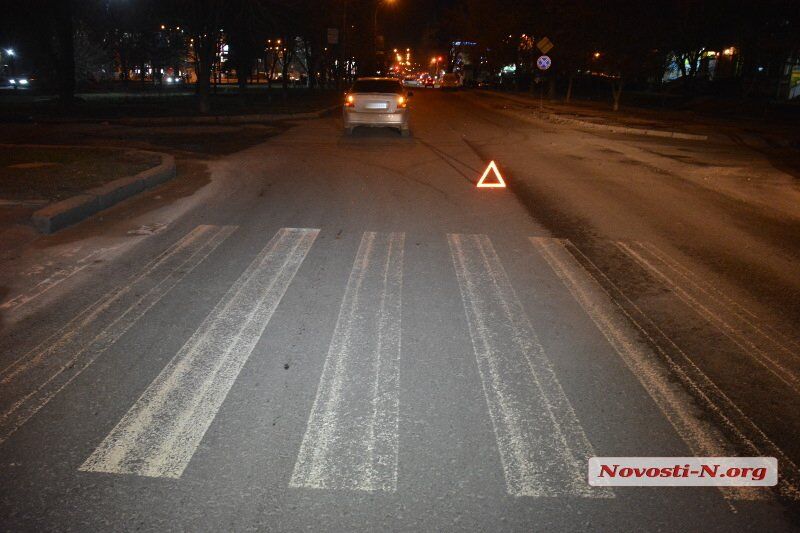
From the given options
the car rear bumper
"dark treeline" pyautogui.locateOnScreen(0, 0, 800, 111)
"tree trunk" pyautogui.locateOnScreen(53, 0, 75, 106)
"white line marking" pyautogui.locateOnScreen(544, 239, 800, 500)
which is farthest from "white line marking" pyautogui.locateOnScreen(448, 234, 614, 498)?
"tree trunk" pyautogui.locateOnScreen(53, 0, 75, 106)

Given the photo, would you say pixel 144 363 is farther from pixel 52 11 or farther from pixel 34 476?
pixel 52 11

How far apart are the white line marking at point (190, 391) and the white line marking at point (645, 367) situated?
288cm

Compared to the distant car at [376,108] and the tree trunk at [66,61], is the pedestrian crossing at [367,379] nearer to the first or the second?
the distant car at [376,108]

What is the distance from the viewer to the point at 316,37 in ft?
135

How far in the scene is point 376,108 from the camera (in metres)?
17.8

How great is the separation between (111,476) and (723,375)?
160 inches

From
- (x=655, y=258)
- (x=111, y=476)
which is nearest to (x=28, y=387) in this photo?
(x=111, y=476)

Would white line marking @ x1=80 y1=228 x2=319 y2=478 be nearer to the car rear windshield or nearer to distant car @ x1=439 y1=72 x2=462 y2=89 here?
the car rear windshield

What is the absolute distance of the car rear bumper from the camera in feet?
58.6

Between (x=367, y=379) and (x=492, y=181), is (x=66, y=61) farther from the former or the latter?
(x=367, y=379)

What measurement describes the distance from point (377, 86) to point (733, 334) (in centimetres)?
1571

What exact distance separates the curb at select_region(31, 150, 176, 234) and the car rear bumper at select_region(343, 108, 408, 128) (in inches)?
302

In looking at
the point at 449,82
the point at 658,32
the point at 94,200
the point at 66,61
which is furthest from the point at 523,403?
the point at 449,82

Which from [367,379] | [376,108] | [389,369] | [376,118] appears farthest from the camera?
[376,118]
